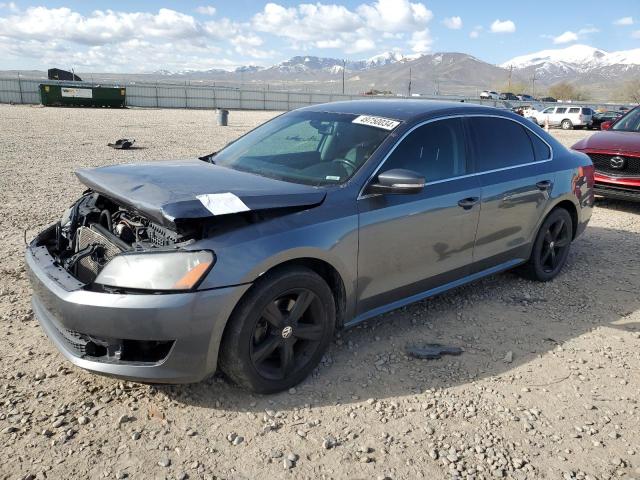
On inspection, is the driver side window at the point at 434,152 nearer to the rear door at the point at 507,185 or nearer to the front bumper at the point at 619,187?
the rear door at the point at 507,185

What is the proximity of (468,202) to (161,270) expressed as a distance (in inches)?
90.8

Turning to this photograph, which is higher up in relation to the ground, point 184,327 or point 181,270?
point 181,270

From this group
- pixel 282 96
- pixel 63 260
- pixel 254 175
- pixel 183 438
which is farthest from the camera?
pixel 282 96

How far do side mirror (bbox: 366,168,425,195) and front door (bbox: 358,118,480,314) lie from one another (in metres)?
0.10

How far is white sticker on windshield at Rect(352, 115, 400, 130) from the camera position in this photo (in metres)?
3.65

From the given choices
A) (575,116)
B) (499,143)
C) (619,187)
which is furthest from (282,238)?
(575,116)

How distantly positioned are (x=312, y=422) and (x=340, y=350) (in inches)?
32.2

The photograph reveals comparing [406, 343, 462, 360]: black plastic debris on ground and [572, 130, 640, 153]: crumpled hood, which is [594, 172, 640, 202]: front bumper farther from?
[406, 343, 462, 360]: black plastic debris on ground

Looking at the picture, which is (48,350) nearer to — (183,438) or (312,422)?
(183,438)

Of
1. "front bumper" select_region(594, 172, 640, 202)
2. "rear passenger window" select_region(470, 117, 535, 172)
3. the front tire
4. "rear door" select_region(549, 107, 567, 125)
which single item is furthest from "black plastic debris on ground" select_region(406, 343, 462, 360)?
"rear door" select_region(549, 107, 567, 125)

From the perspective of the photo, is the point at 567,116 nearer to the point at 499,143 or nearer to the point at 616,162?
the point at 616,162

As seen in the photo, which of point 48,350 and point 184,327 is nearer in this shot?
point 184,327

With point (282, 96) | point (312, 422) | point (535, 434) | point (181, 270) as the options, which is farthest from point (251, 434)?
point (282, 96)

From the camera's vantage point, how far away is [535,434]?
2.85m
